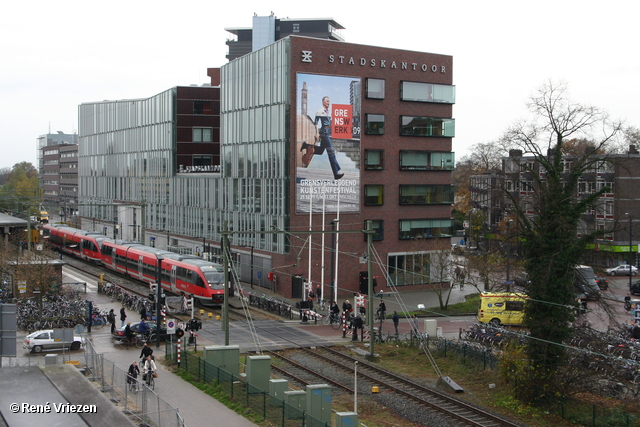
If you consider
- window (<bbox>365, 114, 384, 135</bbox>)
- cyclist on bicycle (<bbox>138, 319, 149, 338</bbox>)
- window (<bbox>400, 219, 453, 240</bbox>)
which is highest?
window (<bbox>365, 114, 384, 135</bbox>)

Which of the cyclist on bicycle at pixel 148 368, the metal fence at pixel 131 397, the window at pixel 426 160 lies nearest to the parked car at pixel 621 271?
the window at pixel 426 160

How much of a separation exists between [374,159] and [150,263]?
20.2 m

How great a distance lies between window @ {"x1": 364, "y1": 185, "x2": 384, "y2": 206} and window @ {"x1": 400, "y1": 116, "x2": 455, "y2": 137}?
17.6 feet

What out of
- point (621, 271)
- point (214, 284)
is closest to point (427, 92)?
point (214, 284)

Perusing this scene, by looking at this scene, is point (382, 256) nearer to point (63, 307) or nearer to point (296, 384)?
point (63, 307)

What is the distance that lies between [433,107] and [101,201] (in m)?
59.1

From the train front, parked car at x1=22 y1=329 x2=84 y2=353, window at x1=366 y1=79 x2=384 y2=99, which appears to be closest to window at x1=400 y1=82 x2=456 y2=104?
window at x1=366 y1=79 x2=384 y2=99

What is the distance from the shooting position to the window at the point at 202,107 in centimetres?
8269

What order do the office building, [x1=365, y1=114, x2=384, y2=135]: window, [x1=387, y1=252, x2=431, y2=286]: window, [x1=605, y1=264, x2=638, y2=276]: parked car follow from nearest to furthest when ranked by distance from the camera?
the office building < [x1=365, y1=114, x2=384, y2=135]: window < [x1=387, y1=252, x2=431, y2=286]: window < [x1=605, y1=264, x2=638, y2=276]: parked car

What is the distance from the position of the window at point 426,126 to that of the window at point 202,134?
1219 inches

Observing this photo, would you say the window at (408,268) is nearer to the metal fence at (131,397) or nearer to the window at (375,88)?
the window at (375,88)

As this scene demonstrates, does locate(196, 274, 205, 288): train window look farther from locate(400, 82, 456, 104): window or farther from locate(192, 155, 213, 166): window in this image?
locate(192, 155, 213, 166): window

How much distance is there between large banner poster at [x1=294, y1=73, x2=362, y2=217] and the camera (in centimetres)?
5525

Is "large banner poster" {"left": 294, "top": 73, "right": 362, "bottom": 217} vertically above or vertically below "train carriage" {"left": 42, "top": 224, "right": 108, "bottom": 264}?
above
